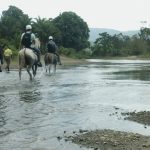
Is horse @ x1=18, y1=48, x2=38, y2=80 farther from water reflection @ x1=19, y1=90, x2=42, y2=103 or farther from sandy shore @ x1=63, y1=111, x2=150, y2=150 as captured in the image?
sandy shore @ x1=63, y1=111, x2=150, y2=150

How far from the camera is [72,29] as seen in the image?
105125mm

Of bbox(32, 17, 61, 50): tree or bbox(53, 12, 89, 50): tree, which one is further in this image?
bbox(53, 12, 89, 50): tree

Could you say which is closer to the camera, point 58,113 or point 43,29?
point 58,113

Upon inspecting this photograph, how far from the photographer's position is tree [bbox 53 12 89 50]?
104 m

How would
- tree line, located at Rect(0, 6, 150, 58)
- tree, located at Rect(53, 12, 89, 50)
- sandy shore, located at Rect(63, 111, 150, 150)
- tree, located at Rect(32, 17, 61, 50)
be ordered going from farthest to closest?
tree, located at Rect(53, 12, 89, 50)
tree line, located at Rect(0, 6, 150, 58)
tree, located at Rect(32, 17, 61, 50)
sandy shore, located at Rect(63, 111, 150, 150)

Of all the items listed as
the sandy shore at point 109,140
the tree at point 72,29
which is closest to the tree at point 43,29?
the tree at point 72,29

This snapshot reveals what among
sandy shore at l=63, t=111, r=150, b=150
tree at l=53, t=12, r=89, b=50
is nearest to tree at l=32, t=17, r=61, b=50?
tree at l=53, t=12, r=89, b=50

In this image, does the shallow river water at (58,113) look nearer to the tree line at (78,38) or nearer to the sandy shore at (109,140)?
the sandy shore at (109,140)

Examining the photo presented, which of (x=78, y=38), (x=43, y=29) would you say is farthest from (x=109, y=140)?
(x=78, y=38)

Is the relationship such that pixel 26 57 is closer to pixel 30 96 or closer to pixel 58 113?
pixel 30 96

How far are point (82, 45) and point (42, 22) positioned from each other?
79.9 ft

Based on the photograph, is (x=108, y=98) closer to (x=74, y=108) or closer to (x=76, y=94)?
(x=76, y=94)

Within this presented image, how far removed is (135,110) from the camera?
1114 cm

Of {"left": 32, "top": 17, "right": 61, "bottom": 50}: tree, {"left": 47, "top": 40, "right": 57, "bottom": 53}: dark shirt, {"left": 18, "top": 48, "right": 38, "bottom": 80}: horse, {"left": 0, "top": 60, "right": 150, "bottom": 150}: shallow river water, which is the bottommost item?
{"left": 0, "top": 60, "right": 150, "bottom": 150}: shallow river water
